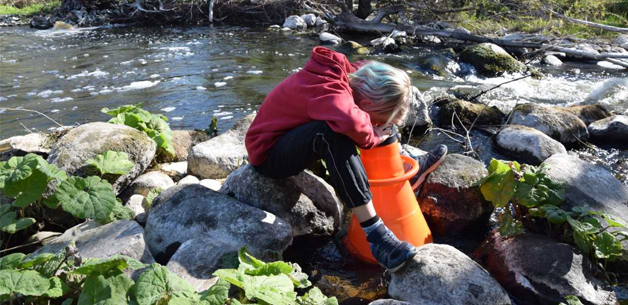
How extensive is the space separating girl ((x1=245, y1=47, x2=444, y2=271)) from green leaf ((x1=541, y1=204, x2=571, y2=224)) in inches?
30.6

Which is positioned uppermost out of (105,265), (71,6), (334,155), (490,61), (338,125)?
(338,125)

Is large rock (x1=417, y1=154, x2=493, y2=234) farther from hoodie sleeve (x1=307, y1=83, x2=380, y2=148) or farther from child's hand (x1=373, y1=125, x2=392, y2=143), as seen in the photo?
hoodie sleeve (x1=307, y1=83, x2=380, y2=148)

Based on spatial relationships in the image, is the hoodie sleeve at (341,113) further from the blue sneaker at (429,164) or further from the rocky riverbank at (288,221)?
the blue sneaker at (429,164)

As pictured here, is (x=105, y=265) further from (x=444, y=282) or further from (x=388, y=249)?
(x=444, y=282)

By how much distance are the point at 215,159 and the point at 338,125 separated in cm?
156

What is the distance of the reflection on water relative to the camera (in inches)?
251

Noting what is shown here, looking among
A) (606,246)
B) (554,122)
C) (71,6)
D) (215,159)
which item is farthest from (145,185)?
(71,6)

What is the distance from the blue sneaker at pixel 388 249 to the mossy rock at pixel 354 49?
25.0 feet

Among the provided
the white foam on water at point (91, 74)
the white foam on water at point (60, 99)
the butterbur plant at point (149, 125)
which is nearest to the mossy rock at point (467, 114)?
the butterbur plant at point (149, 125)

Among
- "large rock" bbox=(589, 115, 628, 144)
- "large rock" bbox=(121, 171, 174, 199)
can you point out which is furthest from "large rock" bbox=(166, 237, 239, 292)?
"large rock" bbox=(589, 115, 628, 144)

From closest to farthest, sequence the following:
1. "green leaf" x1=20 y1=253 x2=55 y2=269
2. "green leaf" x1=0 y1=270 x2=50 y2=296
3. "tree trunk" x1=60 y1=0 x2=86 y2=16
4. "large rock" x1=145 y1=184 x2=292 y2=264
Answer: "green leaf" x1=0 y1=270 x2=50 y2=296
"green leaf" x1=20 y1=253 x2=55 y2=269
"large rock" x1=145 y1=184 x2=292 y2=264
"tree trunk" x1=60 y1=0 x2=86 y2=16

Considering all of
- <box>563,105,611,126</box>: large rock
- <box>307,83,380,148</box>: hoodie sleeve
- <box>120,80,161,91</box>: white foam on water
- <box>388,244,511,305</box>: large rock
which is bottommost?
<box>120,80,161,91</box>: white foam on water

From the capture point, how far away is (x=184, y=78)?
25.8 feet

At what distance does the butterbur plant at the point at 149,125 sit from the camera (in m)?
4.00
